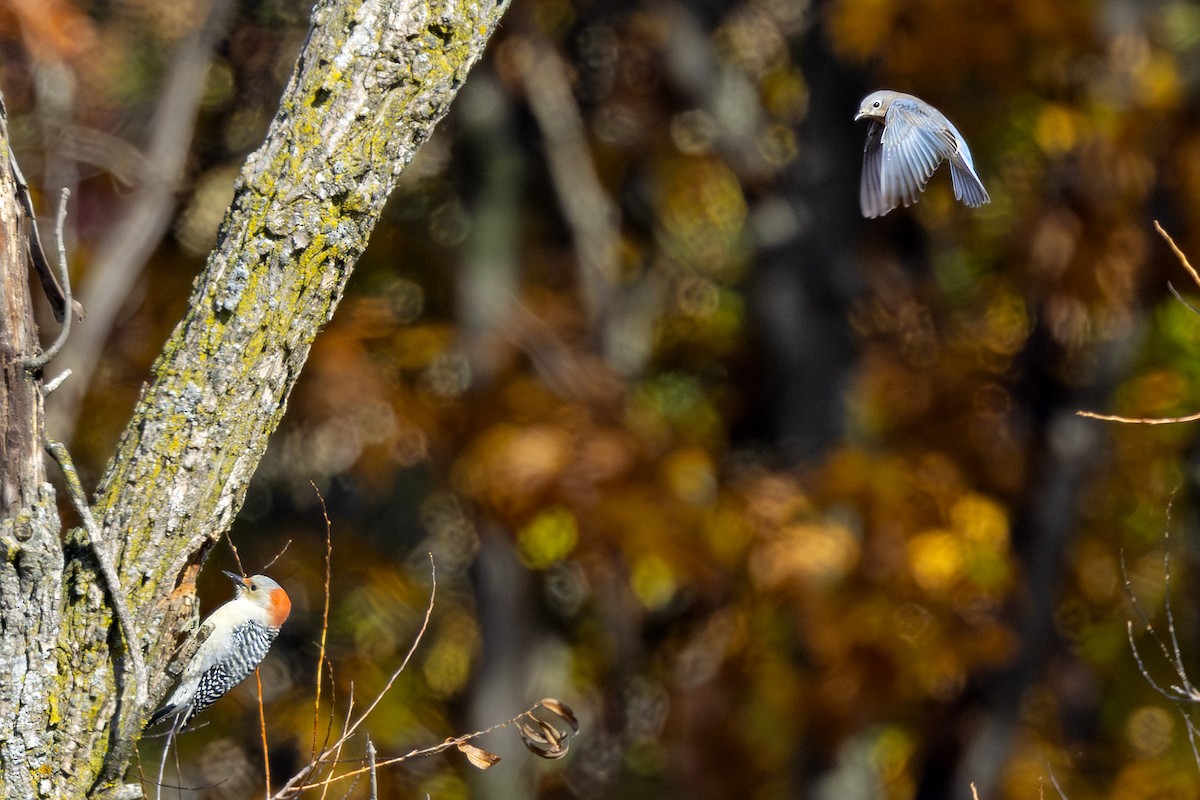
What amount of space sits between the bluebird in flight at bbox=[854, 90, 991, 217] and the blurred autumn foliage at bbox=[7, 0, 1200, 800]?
12.8ft

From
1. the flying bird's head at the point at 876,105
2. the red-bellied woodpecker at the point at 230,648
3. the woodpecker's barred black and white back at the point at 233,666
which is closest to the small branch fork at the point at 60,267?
the red-bellied woodpecker at the point at 230,648

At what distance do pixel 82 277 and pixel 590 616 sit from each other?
4.53m

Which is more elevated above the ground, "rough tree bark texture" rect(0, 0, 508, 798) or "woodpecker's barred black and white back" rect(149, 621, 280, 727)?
"rough tree bark texture" rect(0, 0, 508, 798)

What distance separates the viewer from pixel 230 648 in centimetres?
383

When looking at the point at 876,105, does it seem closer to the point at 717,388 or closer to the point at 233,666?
the point at 233,666

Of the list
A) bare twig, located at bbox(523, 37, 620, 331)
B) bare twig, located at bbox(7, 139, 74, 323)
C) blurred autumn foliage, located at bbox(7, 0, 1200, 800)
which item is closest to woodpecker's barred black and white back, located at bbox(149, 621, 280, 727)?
bare twig, located at bbox(7, 139, 74, 323)

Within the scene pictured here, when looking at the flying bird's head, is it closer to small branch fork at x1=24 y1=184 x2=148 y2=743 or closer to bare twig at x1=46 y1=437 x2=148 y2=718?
small branch fork at x1=24 y1=184 x2=148 y2=743

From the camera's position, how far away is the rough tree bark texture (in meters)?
2.25

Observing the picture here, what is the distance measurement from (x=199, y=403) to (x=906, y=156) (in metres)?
1.60

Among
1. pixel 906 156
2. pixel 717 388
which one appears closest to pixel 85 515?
pixel 906 156

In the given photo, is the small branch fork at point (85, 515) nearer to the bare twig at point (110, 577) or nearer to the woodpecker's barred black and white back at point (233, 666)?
the bare twig at point (110, 577)

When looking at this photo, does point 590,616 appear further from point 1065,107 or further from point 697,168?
point 1065,107

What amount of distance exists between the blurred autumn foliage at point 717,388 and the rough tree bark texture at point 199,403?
4672 millimetres

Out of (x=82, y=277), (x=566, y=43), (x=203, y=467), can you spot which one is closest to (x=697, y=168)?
(x=566, y=43)
